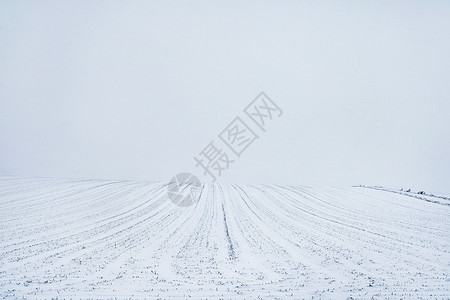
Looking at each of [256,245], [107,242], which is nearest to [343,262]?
[256,245]

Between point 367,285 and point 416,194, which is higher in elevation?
point 416,194

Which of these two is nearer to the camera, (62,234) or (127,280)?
(127,280)

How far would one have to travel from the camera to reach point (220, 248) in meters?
9.05

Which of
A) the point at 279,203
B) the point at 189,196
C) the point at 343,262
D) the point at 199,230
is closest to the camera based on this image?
the point at 343,262

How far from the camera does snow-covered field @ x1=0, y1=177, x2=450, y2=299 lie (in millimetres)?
6160

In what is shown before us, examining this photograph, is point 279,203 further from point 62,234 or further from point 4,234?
point 4,234

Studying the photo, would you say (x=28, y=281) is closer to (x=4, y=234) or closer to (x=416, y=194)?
(x=4, y=234)

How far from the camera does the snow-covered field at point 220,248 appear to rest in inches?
243

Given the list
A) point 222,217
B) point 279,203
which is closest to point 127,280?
point 222,217

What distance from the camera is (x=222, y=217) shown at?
44.1 ft

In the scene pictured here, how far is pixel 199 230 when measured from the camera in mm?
11180

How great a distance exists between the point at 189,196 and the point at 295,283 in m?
12.8

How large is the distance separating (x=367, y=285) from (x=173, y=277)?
3.48 meters

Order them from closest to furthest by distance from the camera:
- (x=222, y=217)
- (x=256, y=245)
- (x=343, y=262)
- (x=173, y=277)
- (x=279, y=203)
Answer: (x=173, y=277), (x=343, y=262), (x=256, y=245), (x=222, y=217), (x=279, y=203)
